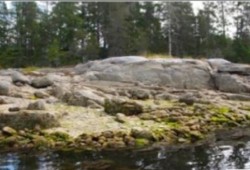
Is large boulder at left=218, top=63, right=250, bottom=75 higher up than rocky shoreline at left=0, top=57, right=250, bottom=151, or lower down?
higher up

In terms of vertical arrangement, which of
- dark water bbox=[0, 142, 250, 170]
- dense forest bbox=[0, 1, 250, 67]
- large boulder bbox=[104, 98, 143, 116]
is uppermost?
dense forest bbox=[0, 1, 250, 67]

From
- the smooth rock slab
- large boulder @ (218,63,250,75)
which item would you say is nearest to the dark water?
the smooth rock slab

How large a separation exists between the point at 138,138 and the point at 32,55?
19.8m

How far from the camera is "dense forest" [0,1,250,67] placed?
25.4m

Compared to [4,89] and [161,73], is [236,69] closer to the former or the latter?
[161,73]

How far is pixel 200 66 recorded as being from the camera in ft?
74.3

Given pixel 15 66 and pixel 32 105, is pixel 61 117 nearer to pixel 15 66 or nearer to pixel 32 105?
Result: pixel 32 105

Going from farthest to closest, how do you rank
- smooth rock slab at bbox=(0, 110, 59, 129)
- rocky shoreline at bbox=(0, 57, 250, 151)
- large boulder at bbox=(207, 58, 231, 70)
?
large boulder at bbox=(207, 58, 231, 70)
smooth rock slab at bbox=(0, 110, 59, 129)
rocky shoreline at bbox=(0, 57, 250, 151)

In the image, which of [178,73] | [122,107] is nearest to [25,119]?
[122,107]

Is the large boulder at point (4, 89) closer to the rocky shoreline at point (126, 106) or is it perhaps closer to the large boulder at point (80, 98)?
the rocky shoreline at point (126, 106)

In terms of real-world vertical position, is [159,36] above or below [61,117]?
above

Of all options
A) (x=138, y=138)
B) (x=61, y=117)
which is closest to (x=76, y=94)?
(x=61, y=117)

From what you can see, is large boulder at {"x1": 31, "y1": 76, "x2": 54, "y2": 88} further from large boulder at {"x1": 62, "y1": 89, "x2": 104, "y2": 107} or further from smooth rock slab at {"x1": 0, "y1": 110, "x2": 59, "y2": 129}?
smooth rock slab at {"x1": 0, "y1": 110, "x2": 59, "y2": 129}

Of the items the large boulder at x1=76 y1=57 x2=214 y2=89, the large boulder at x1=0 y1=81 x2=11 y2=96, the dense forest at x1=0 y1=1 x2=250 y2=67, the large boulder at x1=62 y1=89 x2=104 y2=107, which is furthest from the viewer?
the dense forest at x1=0 y1=1 x2=250 y2=67
